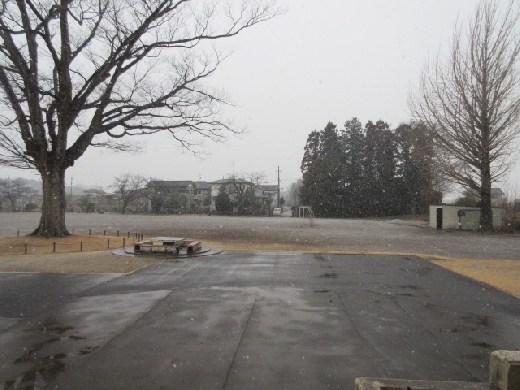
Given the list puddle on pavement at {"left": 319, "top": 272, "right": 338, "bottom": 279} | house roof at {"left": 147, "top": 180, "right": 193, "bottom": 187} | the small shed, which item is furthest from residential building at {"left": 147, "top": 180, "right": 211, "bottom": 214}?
puddle on pavement at {"left": 319, "top": 272, "right": 338, "bottom": 279}

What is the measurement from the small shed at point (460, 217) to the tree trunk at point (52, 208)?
103ft

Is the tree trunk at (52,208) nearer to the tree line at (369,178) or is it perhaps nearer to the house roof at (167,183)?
the tree line at (369,178)

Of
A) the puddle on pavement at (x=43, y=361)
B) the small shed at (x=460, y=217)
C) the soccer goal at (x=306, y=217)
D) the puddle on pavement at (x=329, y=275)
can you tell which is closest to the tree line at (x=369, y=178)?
the soccer goal at (x=306, y=217)

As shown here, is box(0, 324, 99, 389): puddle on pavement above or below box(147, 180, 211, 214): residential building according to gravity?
below

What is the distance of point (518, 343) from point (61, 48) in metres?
22.0

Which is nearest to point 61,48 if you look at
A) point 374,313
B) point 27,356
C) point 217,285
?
point 217,285

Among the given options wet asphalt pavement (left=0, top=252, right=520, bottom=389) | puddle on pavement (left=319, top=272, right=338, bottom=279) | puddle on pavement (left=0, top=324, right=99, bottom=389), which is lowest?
puddle on pavement (left=0, top=324, right=99, bottom=389)

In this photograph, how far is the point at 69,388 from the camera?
12.7 feet

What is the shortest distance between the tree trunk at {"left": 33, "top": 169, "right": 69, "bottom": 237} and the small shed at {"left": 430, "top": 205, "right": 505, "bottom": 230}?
3154 centimetres

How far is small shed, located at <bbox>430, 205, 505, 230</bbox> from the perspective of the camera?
33.8 m

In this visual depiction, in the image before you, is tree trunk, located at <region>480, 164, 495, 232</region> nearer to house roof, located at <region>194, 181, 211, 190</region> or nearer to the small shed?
the small shed

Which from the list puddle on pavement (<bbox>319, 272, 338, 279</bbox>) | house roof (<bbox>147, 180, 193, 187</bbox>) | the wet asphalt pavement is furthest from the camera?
house roof (<bbox>147, 180, 193, 187</bbox>)

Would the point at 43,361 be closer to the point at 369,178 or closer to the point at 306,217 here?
the point at 306,217

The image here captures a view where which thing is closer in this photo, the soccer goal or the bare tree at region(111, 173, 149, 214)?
the soccer goal
